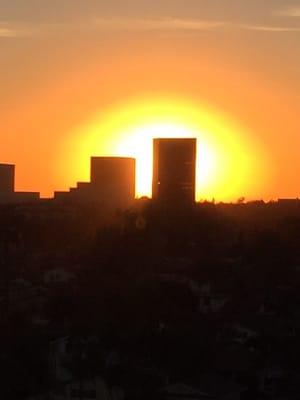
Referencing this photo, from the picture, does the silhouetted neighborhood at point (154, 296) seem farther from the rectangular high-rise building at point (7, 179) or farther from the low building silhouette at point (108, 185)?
the rectangular high-rise building at point (7, 179)

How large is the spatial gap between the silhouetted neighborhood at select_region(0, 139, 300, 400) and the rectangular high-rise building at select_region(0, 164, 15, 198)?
4110 millimetres

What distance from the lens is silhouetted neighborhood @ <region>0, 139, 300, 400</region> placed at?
29.2 meters

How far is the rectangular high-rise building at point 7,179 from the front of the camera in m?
66.8

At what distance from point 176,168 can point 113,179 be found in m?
3.44

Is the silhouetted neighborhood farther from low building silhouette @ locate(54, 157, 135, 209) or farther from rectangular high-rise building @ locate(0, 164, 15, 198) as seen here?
rectangular high-rise building @ locate(0, 164, 15, 198)

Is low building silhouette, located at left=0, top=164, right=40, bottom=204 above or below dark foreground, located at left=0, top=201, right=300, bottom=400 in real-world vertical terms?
above

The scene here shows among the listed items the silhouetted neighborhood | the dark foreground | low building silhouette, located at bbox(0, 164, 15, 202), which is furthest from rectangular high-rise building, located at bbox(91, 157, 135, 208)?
the dark foreground

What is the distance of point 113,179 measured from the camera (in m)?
65.8

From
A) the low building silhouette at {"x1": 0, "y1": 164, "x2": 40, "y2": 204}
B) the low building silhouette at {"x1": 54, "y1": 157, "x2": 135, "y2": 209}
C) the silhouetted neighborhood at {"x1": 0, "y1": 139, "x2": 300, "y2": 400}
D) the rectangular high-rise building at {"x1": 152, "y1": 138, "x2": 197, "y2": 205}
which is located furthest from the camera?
the low building silhouette at {"x1": 0, "y1": 164, "x2": 40, "y2": 204}

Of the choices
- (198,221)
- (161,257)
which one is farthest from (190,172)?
(161,257)

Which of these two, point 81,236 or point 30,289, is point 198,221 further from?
point 30,289

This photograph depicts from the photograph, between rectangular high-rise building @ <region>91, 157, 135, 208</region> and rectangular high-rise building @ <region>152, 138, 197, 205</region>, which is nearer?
rectangular high-rise building @ <region>152, 138, 197, 205</region>

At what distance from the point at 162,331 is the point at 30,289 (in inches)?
348

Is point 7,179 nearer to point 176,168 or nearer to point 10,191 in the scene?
point 10,191
